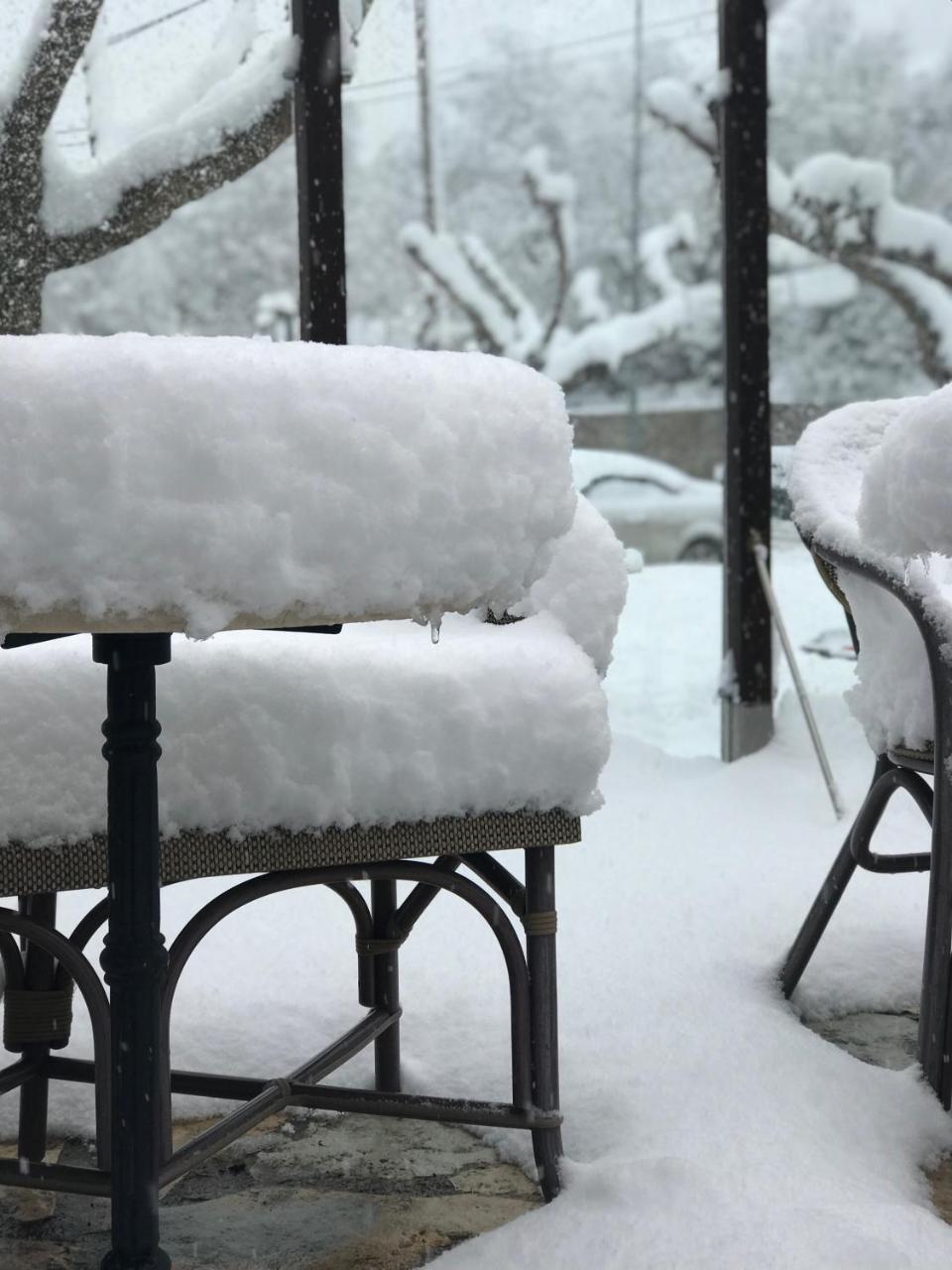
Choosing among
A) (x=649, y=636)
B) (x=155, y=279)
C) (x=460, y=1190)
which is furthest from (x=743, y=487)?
(x=460, y=1190)

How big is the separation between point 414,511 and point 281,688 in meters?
0.29

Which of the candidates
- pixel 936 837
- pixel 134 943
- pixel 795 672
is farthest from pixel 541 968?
pixel 795 672

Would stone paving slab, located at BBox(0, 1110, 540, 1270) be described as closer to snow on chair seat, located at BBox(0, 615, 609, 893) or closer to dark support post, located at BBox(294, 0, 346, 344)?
snow on chair seat, located at BBox(0, 615, 609, 893)

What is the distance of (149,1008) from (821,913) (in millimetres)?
1006

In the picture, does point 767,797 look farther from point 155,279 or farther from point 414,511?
point 414,511

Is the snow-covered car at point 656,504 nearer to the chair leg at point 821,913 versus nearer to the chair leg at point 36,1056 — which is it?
the chair leg at point 821,913

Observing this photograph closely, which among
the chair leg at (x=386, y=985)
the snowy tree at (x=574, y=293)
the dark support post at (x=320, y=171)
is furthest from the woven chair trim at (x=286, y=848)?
the snowy tree at (x=574, y=293)

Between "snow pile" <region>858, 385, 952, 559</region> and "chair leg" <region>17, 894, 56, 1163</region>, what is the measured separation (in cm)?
84

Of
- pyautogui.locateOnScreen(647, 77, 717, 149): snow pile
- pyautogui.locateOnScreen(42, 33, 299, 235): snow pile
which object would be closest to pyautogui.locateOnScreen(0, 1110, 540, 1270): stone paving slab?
pyautogui.locateOnScreen(42, 33, 299, 235): snow pile

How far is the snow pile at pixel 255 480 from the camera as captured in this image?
78cm

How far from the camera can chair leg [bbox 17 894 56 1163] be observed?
131cm

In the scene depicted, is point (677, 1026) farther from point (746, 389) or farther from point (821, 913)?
point (746, 389)

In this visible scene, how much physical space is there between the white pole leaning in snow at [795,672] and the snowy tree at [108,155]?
142 cm

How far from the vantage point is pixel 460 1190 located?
131 centimetres
